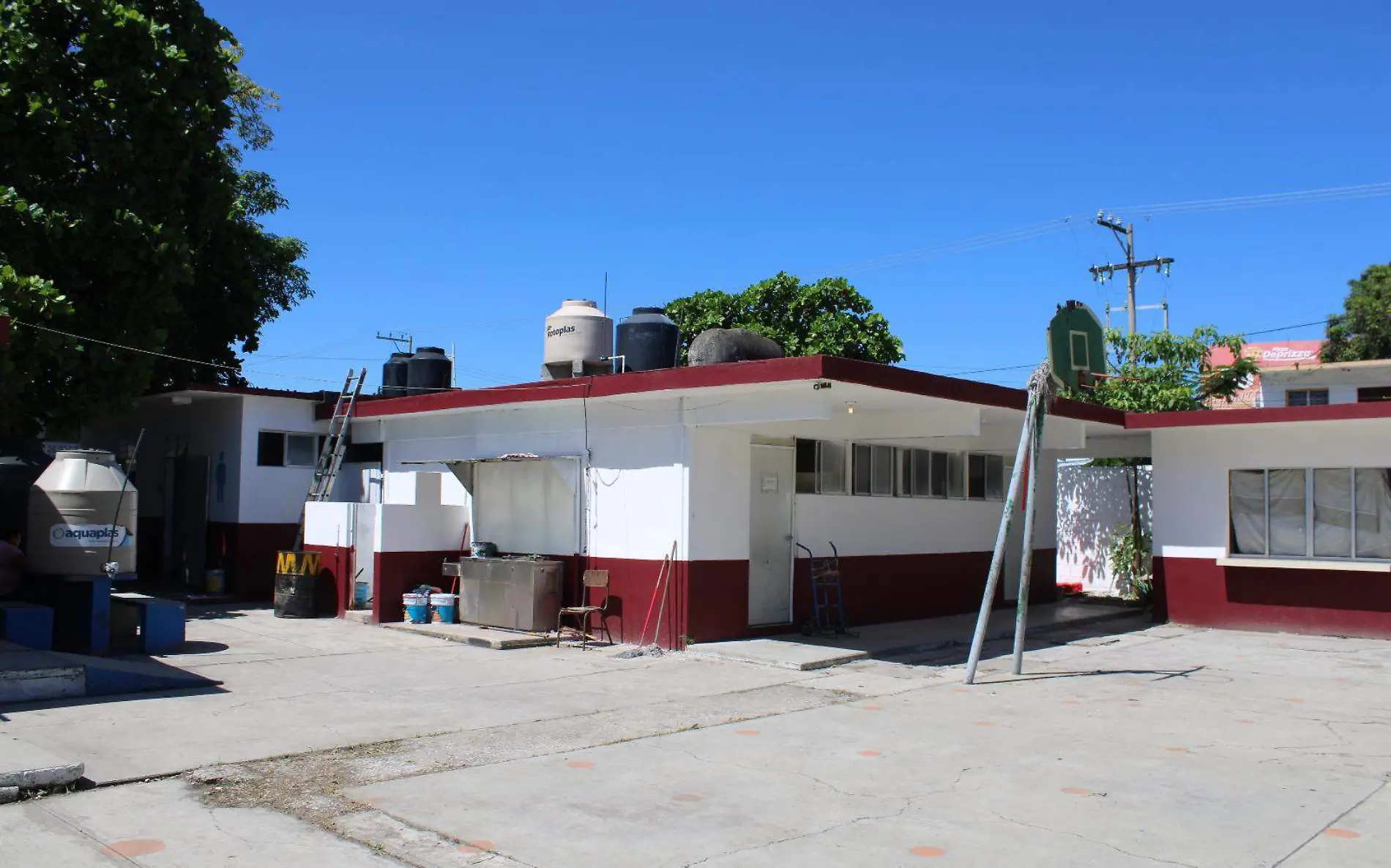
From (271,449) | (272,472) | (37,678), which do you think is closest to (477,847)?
(37,678)

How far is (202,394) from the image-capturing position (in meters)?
19.0

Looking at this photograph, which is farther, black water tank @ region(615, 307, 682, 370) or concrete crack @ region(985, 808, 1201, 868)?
black water tank @ region(615, 307, 682, 370)

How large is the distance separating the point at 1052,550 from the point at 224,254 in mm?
15727

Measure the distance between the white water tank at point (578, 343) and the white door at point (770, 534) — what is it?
2.64 metres

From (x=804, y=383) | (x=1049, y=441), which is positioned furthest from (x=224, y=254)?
(x=1049, y=441)

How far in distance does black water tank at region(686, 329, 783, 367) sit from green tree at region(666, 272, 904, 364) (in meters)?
20.0

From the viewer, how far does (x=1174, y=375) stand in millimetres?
27359

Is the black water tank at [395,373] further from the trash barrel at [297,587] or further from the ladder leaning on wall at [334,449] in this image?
the trash barrel at [297,587]

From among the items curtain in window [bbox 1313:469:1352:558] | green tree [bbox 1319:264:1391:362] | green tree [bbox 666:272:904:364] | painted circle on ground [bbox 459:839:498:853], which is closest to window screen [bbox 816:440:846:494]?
curtain in window [bbox 1313:469:1352:558]

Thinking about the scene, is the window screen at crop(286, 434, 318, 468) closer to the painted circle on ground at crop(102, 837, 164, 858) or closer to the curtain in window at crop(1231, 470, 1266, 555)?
the painted circle on ground at crop(102, 837, 164, 858)

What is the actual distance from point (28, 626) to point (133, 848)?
6350mm

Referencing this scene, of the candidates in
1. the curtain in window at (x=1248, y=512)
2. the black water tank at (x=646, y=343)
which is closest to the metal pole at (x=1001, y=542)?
the black water tank at (x=646, y=343)

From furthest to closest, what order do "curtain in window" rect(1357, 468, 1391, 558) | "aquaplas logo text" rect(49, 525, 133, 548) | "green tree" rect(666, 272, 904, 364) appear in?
1. "green tree" rect(666, 272, 904, 364)
2. "curtain in window" rect(1357, 468, 1391, 558)
3. "aquaplas logo text" rect(49, 525, 133, 548)

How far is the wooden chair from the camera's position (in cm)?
1427
